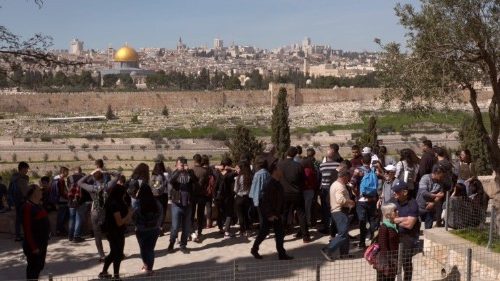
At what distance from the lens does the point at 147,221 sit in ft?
24.0

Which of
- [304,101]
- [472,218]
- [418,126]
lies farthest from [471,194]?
[304,101]

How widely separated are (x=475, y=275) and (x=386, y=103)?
3900mm

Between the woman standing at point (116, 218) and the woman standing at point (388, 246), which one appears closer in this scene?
the woman standing at point (388, 246)

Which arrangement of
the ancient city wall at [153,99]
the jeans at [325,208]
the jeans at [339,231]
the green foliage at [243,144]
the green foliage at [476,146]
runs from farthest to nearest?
the ancient city wall at [153,99] → the green foliage at [243,144] → the green foliage at [476,146] → the jeans at [325,208] → the jeans at [339,231]

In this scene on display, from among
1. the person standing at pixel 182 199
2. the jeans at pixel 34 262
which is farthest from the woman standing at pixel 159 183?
the jeans at pixel 34 262

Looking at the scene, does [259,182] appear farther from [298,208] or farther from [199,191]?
[199,191]

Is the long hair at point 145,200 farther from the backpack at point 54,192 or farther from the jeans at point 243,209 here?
the backpack at point 54,192

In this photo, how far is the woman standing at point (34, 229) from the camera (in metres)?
→ 6.48

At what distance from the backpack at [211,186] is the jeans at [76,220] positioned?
171 cm

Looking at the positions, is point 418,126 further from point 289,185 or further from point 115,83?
point 115,83

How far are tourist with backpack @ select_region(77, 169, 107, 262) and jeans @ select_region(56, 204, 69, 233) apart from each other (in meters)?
0.72

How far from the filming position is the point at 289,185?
873 centimetres

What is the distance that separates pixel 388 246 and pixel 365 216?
8.51 feet

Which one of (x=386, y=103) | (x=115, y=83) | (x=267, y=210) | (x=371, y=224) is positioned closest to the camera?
(x=267, y=210)
